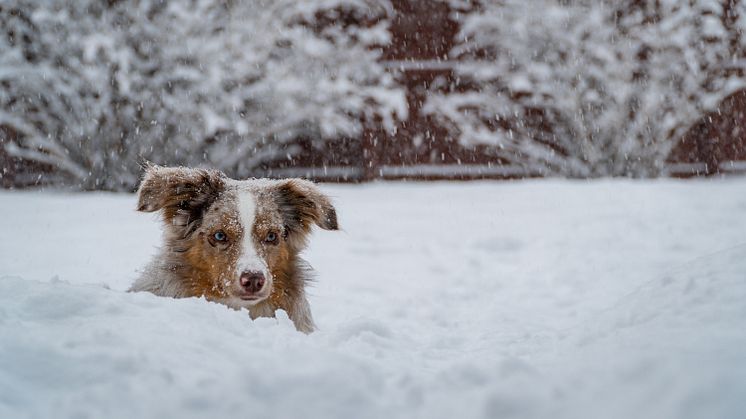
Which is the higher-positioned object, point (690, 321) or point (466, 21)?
point (466, 21)

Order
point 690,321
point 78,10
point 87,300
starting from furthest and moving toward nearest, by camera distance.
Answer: point 78,10, point 87,300, point 690,321

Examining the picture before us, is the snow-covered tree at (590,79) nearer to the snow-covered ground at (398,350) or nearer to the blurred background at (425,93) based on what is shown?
the blurred background at (425,93)

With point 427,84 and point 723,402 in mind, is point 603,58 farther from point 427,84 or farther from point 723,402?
point 723,402

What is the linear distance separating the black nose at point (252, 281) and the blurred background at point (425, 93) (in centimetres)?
713

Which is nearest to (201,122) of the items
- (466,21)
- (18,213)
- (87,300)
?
(18,213)

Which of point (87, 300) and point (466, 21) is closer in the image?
point (87, 300)

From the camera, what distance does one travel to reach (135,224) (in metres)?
7.79

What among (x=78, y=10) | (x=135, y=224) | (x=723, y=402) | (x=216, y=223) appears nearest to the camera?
(x=723, y=402)

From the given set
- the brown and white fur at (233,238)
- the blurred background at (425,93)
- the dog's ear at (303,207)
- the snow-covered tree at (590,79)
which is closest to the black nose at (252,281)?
the brown and white fur at (233,238)

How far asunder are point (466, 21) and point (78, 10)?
5.81m

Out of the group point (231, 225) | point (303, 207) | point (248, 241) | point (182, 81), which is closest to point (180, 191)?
point (231, 225)

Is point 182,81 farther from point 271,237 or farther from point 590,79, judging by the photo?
point 271,237

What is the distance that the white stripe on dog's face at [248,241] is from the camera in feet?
10.9

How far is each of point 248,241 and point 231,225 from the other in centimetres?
12
